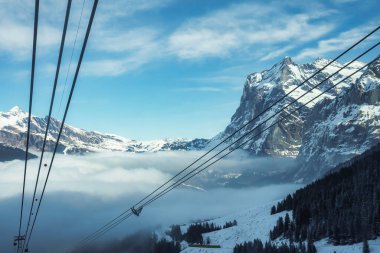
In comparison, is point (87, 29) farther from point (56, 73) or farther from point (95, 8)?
point (56, 73)

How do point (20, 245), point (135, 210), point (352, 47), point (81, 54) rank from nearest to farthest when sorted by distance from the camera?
point (81, 54) < point (352, 47) < point (135, 210) < point (20, 245)

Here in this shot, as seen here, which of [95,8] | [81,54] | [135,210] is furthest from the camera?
[135,210]

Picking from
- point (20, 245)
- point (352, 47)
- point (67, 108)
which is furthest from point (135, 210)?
point (20, 245)

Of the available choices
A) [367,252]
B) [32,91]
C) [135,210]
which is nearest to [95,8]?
[32,91]

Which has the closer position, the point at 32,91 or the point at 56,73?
the point at 56,73

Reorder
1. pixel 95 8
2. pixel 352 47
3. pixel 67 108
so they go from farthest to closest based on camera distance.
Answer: pixel 67 108 → pixel 352 47 → pixel 95 8

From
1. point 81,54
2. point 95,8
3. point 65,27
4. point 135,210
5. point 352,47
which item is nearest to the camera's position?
point 95,8

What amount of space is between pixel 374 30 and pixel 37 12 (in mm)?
9424

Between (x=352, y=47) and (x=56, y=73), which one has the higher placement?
(x=352, y=47)

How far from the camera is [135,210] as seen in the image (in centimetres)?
4862

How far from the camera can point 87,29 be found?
35.7ft

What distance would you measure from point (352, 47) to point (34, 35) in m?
9.68

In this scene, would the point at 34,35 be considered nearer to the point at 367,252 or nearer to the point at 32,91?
the point at 32,91

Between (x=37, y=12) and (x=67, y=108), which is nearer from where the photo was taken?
(x=37, y=12)
